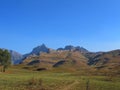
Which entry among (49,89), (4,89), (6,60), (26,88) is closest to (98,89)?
(49,89)

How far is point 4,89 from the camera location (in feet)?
155

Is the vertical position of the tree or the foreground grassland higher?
the tree

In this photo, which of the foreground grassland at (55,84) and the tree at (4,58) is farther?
the tree at (4,58)

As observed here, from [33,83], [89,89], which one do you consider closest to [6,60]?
[33,83]

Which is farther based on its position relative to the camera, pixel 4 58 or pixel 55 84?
pixel 4 58

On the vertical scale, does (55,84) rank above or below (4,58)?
below

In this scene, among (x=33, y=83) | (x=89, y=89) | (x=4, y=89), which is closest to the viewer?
(x=4, y=89)

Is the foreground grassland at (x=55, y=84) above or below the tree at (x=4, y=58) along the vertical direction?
below

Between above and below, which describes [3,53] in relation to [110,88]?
above

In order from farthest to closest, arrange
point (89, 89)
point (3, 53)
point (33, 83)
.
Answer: point (3, 53) → point (33, 83) → point (89, 89)

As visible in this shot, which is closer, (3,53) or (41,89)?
(41,89)

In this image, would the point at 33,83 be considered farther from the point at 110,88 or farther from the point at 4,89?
the point at 110,88

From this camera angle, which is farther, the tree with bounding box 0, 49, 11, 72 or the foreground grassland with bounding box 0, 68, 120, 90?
the tree with bounding box 0, 49, 11, 72

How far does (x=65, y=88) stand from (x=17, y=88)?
886 centimetres
